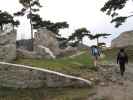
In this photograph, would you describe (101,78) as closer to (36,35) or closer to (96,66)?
(96,66)

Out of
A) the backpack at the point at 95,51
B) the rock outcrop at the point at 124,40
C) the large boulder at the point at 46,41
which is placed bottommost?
the backpack at the point at 95,51

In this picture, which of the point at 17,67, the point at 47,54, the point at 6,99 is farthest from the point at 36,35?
the point at 6,99

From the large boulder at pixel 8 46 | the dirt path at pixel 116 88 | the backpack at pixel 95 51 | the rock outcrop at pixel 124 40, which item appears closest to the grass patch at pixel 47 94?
the dirt path at pixel 116 88

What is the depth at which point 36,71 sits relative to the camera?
71.1 ft

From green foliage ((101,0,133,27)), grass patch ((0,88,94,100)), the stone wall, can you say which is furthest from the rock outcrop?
grass patch ((0,88,94,100))

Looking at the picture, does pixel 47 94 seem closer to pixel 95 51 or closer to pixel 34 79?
pixel 34 79

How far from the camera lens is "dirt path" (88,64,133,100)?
1839 cm

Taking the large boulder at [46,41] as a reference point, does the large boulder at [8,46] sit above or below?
below

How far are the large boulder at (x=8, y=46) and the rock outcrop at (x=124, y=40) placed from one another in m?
25.0

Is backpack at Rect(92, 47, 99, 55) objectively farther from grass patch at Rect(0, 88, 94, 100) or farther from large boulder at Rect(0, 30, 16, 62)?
large boulder at Rect(0, 30, 16, 62)

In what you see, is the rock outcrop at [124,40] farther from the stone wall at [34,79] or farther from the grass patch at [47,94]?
the grass patch at [47,94]

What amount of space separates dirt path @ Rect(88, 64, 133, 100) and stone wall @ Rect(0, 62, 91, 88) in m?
1.54

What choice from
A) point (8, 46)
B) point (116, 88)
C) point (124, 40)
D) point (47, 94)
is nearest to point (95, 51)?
point (116, 88)

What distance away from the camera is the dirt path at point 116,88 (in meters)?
18.4
